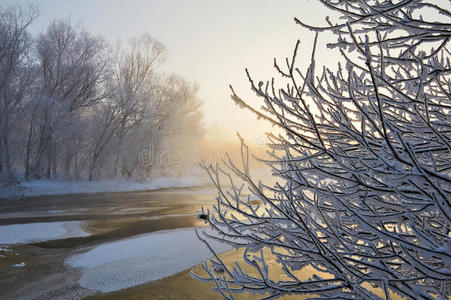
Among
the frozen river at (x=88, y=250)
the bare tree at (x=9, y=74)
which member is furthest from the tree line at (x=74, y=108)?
the frozen river at (x=88, y=250)

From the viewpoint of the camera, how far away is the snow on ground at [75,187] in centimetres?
1954

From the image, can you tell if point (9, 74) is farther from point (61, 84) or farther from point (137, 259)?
point (137, 259)

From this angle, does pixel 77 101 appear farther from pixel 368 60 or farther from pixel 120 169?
pixel 368 60

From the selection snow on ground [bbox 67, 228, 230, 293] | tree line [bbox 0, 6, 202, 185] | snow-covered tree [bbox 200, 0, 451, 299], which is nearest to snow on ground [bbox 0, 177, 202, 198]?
tree line [bbox 0, 6, 202, 185]

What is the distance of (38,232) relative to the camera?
397 inches

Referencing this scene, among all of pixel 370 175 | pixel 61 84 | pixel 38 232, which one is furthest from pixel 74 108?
pixel 370 175

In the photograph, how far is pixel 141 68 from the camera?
31812mm

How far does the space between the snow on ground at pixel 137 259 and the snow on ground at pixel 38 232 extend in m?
2.26

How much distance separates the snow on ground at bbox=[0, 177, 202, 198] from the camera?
19.5 metres

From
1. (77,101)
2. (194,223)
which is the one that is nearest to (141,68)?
(77,101)

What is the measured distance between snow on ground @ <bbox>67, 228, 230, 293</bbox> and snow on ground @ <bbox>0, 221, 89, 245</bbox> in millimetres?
2258

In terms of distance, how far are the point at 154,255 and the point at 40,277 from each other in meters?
2.49

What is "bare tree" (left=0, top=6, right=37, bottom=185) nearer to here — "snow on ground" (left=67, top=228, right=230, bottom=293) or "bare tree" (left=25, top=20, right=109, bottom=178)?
"bare tree" (left=25, top=20, right=109, bottom=178)

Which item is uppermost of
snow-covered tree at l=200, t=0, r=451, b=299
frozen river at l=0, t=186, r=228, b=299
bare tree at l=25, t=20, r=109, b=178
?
bare tree at l=25, t=20, r=109, b=178
